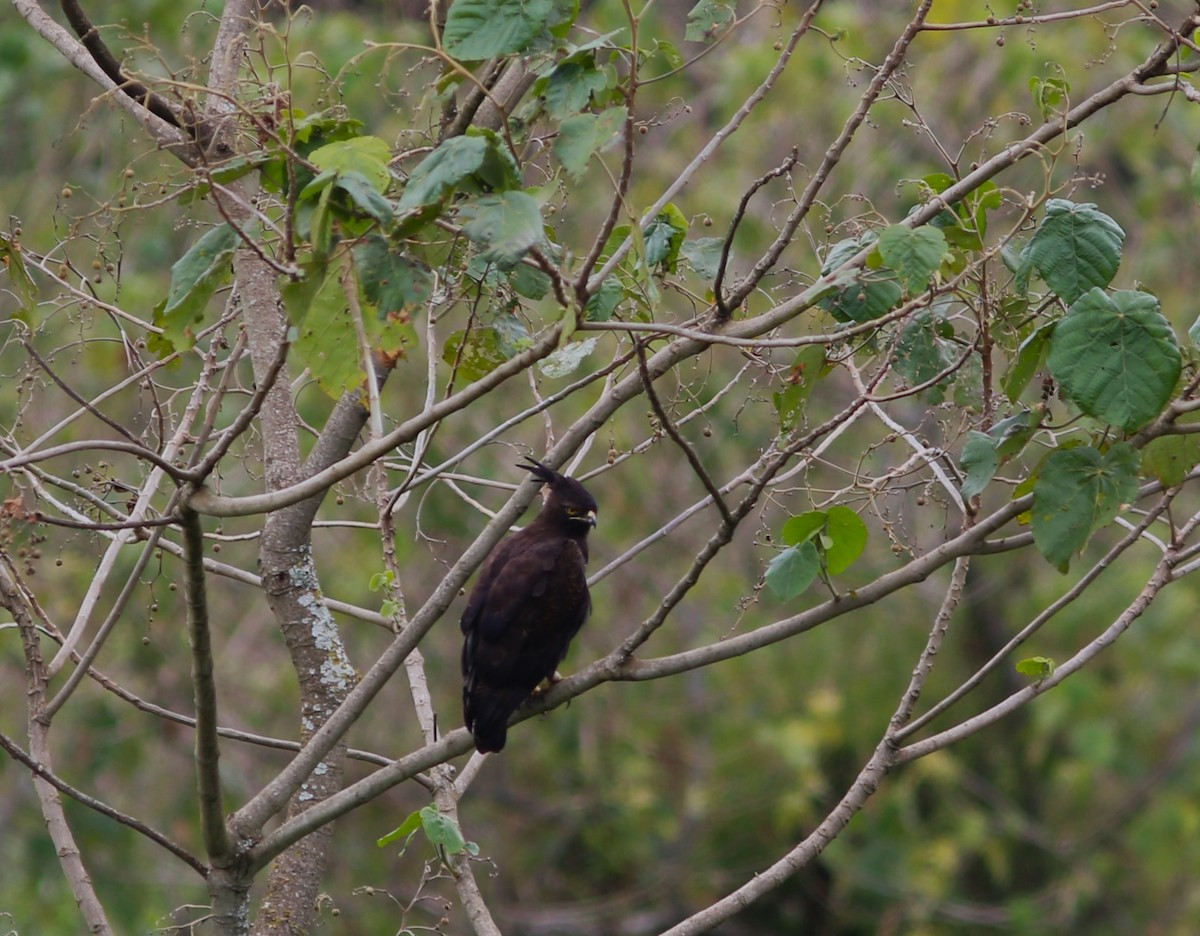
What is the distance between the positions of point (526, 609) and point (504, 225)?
214cm

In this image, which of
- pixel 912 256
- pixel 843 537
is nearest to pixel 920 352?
pixel 843 537

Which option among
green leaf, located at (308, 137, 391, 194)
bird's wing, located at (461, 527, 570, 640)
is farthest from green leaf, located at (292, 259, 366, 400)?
bird's wing, located at (461, 527, 570, 640)

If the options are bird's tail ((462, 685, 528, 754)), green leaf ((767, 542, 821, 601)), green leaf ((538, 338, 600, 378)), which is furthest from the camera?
bird's tail ((462, 685, 528, 754))

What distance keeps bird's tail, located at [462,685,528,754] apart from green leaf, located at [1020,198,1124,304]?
183 cm

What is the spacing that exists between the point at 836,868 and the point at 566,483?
579cm

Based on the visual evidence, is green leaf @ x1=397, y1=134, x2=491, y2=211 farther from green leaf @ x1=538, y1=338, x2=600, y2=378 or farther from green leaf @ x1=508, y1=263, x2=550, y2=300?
green leaf @ x1=538, y1=338, x2=600, y2=378

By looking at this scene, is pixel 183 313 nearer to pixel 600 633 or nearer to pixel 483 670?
pixel 483 670

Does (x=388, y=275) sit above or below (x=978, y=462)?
above

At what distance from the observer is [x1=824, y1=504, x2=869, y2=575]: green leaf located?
2795 millimetres

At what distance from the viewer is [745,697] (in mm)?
9430

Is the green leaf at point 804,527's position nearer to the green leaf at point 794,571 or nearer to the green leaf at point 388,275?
the green leaf at point 794,571

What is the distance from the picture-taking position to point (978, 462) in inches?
106

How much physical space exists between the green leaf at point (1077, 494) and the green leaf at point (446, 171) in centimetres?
111

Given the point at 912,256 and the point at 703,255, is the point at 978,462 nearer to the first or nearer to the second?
the point at 912,256
